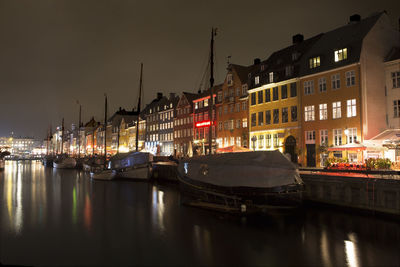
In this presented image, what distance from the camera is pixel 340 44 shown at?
3647 centimetres

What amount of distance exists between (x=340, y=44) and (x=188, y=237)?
97.8 ft

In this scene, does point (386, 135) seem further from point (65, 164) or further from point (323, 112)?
point (65, 164)

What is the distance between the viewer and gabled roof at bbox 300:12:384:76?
33.9 m

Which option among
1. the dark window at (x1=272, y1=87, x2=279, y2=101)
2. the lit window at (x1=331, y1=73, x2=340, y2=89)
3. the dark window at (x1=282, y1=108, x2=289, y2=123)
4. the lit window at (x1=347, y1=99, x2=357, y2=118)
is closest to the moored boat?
the dark window at (x1=272, y1=87, x2=279, y2=101)

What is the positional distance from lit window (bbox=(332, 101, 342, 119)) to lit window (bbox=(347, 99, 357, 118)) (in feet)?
3.44

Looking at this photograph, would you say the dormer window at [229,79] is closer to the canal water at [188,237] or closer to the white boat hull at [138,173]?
the white boat hull at [138,173]

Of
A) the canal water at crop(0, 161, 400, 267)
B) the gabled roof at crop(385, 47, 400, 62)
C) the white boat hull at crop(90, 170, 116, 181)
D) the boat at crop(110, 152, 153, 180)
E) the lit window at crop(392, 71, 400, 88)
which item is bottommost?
the canal water at crop(0, 161, 400, 267)

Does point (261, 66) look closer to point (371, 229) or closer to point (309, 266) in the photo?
point (371, 229)

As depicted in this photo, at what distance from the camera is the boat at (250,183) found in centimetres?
2062

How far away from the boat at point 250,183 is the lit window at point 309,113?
1764 cm

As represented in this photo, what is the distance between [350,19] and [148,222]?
34.3 m

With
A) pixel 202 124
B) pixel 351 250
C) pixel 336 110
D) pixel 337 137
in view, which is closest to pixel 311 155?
pixel 337 137

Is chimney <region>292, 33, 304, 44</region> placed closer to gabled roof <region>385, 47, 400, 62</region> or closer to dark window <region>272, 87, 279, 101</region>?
dark window <region>272, 87, 279, 101</region>

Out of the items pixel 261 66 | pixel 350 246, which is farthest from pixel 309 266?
pixel 261 66
